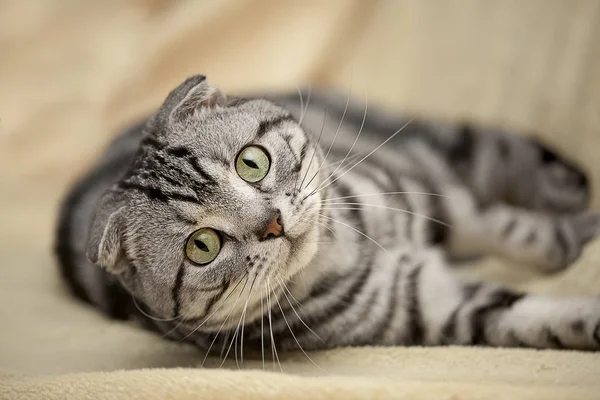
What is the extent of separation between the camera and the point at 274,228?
110 cm

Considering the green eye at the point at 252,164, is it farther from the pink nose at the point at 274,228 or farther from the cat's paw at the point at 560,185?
the cat's paw at the point at 560,185

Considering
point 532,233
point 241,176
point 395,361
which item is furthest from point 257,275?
point 532,233

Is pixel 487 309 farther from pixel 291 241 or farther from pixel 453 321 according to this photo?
pixel 291 241

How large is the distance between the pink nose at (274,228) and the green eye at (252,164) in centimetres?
8

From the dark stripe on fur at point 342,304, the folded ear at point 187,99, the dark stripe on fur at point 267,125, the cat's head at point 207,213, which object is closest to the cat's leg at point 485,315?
the dark stripe on fur at point 342,304

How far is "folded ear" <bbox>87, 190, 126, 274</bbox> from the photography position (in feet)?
3.72

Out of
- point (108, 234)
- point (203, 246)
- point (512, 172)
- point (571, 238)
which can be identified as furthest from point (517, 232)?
point (108, 234)

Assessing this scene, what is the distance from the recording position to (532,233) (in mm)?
1689

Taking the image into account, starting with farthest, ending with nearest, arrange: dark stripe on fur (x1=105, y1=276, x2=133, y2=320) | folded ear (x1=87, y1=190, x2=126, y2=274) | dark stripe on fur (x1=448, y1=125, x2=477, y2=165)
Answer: dark stripe on fur (x1=448, y1=125, x2=477, y2=165)
dark stripe on fur (x1=105, y1=276, x2=133, y2=320)
folded ear (x1=87, y1=190, x2=126, y2=274)

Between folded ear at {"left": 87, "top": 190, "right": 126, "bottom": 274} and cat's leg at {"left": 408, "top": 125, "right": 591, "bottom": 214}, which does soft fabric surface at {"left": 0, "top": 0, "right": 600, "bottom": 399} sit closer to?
cat's leg at {"left": 408, "top": 125, "right": 591, "bottom": 214}

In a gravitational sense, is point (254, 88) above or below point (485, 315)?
above

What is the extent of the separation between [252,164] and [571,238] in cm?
94

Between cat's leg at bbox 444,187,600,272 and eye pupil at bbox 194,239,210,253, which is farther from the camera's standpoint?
cat's leg at bbox 444,187,600,272

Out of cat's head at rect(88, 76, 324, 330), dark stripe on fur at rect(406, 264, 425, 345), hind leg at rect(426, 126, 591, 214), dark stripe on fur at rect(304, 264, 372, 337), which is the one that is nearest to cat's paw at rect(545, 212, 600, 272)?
hind leg at rect(426, 126, 591, 214)
